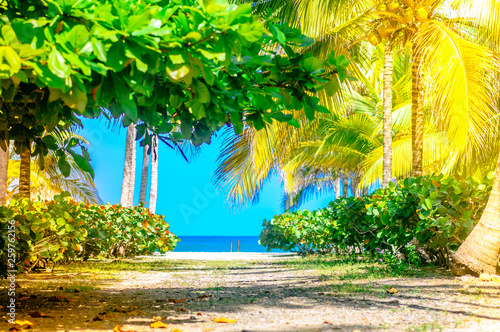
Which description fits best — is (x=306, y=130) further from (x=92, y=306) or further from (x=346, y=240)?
(x=92, y=306)

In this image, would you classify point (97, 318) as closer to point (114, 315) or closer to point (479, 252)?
point (114, 315)

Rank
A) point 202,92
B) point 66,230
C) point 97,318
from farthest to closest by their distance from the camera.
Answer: point 66,230 < point 97,318 < point 202,92

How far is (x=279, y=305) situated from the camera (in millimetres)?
3607

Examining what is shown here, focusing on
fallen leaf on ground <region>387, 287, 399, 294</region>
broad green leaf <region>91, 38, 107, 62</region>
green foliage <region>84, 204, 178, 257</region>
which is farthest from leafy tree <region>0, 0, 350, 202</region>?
green foliage <region>84, 204, 178, 257</region>

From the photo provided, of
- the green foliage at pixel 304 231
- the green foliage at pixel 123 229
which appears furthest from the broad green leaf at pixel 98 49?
the green foliage at pixel 304 231

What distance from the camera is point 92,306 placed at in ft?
12.0

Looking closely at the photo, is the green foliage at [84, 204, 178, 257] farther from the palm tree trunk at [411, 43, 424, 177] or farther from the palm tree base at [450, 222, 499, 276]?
the palm tree base at [450, 222, 499, 276]

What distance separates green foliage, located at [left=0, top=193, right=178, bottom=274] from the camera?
4.92 metres

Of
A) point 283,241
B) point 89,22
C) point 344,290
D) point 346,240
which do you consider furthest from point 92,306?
point 283,241

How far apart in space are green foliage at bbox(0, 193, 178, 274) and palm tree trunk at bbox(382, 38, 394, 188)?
5.23 m

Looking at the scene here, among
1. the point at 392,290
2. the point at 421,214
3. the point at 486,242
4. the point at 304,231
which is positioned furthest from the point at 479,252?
the point at 304,231

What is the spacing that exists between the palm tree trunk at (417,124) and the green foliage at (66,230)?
4.93 m

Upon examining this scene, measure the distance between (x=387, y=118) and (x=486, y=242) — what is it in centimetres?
434

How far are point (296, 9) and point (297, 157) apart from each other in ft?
23.8
